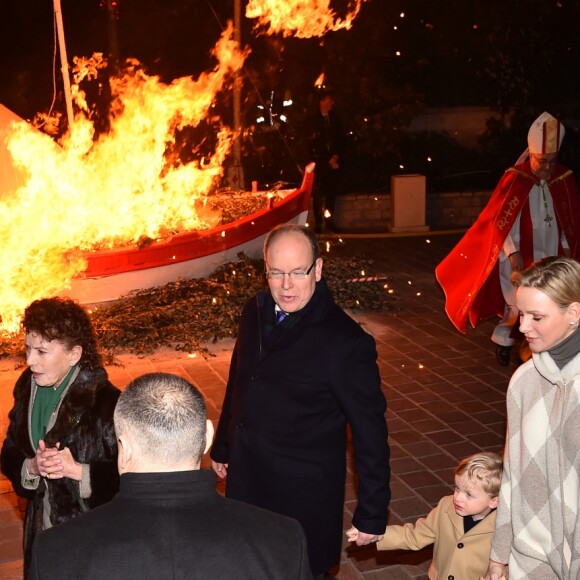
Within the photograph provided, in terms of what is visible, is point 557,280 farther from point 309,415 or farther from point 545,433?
point 309,415

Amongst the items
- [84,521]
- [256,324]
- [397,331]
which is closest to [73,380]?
[256,324]

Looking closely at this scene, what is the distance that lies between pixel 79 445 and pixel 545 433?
1.92 m

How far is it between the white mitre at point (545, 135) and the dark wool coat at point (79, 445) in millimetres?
5711

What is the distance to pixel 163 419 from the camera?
2.71 meters

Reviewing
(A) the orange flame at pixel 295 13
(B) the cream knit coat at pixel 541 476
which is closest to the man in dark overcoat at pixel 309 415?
(B) the cream knit coat at pixel 541 476

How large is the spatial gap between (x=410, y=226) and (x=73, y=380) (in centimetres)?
1245

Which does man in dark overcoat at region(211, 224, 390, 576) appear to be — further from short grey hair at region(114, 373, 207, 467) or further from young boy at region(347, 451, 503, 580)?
short grey hair at region(114, 373, 207, 467)

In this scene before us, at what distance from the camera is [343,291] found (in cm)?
1151

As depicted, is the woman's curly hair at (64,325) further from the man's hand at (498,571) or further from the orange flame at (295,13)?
Answer: the orange flame at (295,13)

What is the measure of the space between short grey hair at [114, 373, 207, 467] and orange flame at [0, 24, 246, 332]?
24.2ft

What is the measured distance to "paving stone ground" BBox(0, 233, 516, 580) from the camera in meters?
5.90

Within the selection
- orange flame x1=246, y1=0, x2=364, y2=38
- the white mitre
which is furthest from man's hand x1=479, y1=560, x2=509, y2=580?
orange flame x1=246, y1=0, x2=364, y2=38

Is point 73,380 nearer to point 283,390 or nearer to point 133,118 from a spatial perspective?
point 283,390

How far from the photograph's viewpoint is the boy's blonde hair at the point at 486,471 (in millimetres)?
4336
